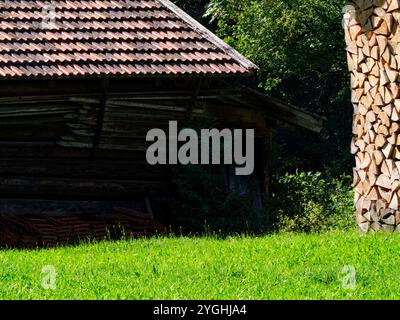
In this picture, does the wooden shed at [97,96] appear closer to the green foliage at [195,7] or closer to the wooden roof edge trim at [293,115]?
the wooden roof edge trim at [293,115]

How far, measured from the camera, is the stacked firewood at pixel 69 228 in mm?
15202

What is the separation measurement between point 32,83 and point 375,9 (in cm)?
515

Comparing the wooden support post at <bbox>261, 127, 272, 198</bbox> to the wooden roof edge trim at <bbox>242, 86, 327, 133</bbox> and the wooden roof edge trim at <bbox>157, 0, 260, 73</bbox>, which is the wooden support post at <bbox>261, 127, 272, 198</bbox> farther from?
the wooden roof edge trim at <bbox>157, 0, 260, 73</bbox>

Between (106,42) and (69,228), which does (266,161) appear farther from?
(69,228)

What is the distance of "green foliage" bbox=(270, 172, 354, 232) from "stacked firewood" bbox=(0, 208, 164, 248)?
235cm

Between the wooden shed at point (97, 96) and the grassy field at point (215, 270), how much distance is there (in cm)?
321

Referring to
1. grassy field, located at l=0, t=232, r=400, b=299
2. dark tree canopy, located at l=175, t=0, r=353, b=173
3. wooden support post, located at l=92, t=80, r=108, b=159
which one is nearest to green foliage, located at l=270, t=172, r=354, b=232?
wooden support post, located at l=92, t=80, r=108, b=159

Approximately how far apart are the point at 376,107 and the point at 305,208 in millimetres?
5920

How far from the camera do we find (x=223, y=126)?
17078 millimetres

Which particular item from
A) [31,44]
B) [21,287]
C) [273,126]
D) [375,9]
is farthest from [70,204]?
[21,287]

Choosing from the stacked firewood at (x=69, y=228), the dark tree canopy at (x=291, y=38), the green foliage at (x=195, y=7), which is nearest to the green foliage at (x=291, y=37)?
the dark tree canopy at (x=291, y=38)

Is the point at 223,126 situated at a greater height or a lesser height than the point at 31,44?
lesser

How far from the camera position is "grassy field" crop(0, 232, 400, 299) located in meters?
8.98
